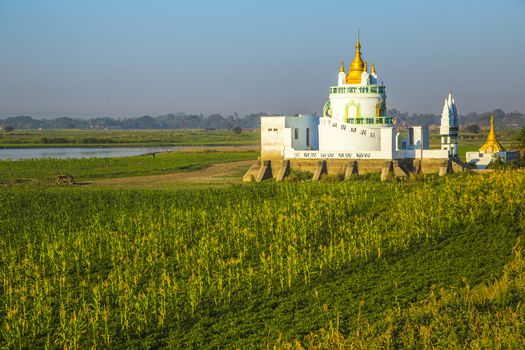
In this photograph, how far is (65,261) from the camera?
25.4 metres

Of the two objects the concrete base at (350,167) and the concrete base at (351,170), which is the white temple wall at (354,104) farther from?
the concrete base at (351,170)

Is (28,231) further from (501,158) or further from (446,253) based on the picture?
(501,158)

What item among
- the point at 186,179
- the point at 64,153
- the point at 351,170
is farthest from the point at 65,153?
the point at 351,170

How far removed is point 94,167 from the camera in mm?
60219

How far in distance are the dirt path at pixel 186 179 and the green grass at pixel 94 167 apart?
191 cm

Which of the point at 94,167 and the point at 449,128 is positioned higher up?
the point at 449,128

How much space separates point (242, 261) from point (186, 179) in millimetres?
24541

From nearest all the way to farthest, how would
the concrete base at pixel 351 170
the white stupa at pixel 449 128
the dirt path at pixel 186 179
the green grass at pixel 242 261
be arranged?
the green grass at pixel 242 261 < the concrete base at pixel 351 170 < the dirt path at pixel 186 179 < the white stupa at pixel 449 128

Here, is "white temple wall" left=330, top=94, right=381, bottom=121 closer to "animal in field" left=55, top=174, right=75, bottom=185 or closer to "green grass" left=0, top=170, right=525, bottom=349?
"green grass" left=0, top=170, right=525, bottom=349

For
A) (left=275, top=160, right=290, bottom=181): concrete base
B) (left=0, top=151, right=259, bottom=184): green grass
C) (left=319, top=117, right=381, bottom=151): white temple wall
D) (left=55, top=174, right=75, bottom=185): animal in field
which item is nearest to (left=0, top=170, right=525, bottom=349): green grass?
(left=275, top=160, right=290, bottom=181): concrete base

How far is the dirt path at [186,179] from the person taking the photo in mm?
46750

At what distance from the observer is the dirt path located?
153ft

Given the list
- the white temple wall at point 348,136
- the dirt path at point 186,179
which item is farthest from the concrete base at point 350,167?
the dirt path at point 186,179

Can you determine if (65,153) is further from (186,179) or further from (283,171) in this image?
(283,171)
